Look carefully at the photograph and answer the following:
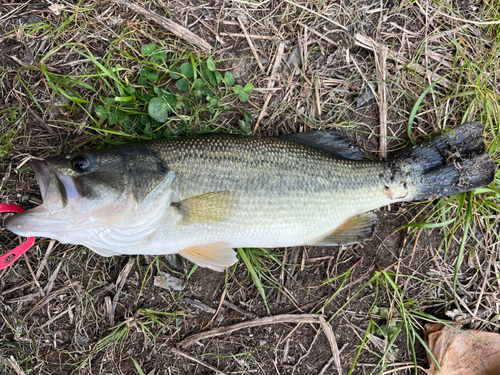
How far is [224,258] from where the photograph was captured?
2.79 m

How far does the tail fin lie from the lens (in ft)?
10.2

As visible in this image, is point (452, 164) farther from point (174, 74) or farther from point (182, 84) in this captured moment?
point (174, 74)

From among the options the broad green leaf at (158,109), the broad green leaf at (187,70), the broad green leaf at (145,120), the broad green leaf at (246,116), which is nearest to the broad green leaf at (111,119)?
the broad green leaf at (145,120)

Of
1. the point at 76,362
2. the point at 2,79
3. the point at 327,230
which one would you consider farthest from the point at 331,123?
the point at 76,362

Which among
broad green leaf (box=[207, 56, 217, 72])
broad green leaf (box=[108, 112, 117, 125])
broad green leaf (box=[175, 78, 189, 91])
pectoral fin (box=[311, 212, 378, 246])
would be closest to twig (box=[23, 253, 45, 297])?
broad green leaf (box=[108, 112, 117, 125])

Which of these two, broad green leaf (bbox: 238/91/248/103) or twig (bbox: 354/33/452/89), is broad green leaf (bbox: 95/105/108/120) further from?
twig (bbox: 354/33/452/89)

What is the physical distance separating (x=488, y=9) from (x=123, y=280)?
4659mm

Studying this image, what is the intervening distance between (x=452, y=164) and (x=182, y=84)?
2.71 metres

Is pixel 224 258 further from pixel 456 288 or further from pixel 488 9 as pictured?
pixel 488 9

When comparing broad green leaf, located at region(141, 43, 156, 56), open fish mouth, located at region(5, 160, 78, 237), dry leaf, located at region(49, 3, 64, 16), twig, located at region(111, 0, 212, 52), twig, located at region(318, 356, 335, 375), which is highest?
dry leaf, located at region(49, 3, 64, 16)

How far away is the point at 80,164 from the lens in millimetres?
2482

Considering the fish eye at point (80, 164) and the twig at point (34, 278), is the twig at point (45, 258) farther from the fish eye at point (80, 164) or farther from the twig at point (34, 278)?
the fish eye at point (80, 164)

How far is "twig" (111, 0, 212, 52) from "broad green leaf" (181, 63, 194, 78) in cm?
24

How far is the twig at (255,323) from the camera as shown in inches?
126
